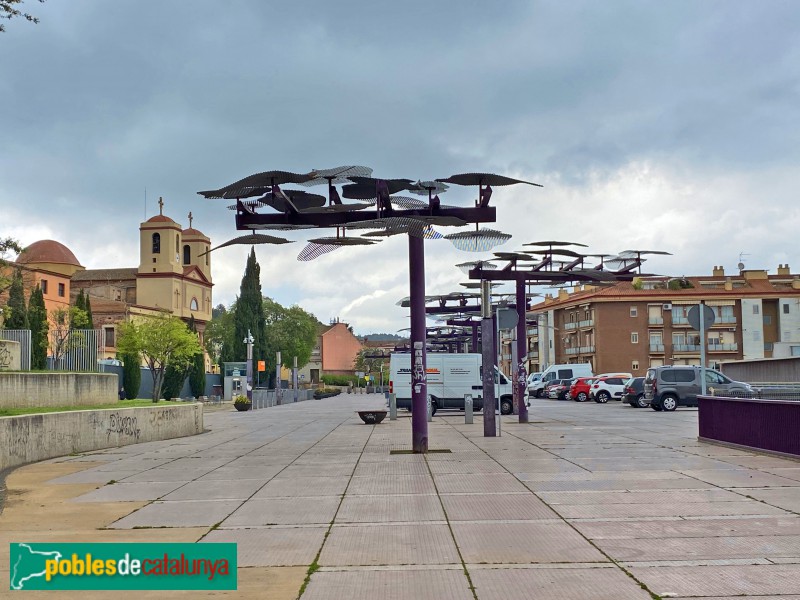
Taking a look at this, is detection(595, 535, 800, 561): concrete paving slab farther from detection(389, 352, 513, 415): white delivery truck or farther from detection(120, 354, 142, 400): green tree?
detection(120, 354, 142, 400): green tree

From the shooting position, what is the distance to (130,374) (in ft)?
185

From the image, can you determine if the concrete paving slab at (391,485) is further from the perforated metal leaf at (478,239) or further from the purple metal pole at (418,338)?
the perforated metal leaf at (478,239)

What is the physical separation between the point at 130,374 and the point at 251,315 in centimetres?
3411

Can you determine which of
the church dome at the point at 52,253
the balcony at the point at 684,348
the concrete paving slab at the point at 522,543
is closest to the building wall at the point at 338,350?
the church dome at the point at 52,253

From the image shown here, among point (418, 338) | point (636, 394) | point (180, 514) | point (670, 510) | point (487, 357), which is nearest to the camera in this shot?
point (670, 510)

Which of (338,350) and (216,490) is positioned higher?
(338,350)

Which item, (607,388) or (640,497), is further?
(607,388)

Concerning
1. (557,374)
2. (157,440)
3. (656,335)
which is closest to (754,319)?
(656,335)

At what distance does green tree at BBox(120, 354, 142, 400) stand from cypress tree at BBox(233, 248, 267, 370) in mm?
30672

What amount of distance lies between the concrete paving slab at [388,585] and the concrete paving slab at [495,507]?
2601 mm

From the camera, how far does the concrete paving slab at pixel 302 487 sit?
1166 centimetres

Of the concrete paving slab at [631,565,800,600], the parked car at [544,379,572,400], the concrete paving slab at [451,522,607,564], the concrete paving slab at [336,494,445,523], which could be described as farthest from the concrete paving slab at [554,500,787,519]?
the parked car at [544,379,572,400]

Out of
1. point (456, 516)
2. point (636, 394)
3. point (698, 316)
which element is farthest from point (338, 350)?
point (456, 516)

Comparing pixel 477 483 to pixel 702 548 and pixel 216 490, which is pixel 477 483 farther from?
pixel 702 548
